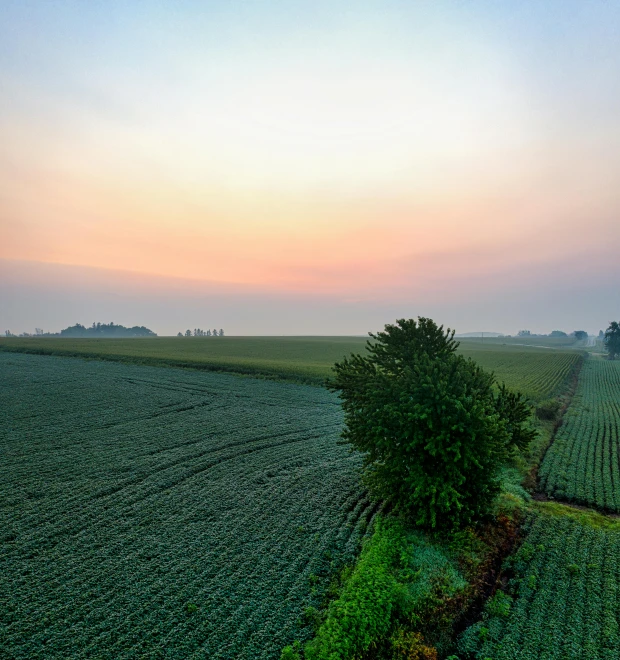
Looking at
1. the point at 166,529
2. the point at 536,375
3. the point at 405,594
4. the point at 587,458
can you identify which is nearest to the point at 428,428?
the point at 405,594

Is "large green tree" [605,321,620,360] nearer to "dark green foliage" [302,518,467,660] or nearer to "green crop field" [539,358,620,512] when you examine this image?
"green crop field" [539,358,620,512]

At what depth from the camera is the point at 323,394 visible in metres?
34.4

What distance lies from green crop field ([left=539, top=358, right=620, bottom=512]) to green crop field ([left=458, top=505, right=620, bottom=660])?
3758mm

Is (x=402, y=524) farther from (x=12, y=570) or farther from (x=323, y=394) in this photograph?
(x=323, y=394)

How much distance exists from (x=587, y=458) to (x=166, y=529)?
68.4ft

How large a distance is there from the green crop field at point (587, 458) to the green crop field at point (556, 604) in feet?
12.3

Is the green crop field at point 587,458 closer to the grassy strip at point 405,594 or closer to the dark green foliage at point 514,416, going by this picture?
the dark green foliage at point 514,416

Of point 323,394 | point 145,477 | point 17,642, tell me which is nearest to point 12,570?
point 17,642

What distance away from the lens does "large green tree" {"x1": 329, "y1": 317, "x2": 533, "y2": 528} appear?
11.7 meters

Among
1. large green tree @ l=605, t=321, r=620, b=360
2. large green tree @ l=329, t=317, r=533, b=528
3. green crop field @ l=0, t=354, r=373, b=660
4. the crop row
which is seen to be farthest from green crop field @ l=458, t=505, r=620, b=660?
large green tree @ l=605, t=321, r=620, b=360

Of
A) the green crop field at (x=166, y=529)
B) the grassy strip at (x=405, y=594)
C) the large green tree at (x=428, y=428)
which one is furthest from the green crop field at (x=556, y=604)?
the green crop field at (x=166, y=529)

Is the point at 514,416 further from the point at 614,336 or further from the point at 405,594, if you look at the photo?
the point at 614,336

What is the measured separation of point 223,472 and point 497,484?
1093cm

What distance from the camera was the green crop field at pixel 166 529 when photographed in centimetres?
830
